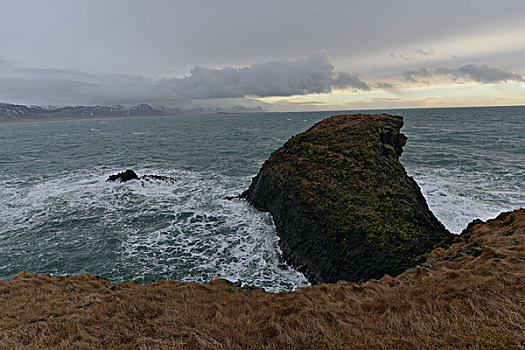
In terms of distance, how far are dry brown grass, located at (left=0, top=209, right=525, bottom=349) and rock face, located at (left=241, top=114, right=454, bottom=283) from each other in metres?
2.06

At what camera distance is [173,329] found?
6.29 meters

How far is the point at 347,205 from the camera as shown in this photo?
45.2 feet

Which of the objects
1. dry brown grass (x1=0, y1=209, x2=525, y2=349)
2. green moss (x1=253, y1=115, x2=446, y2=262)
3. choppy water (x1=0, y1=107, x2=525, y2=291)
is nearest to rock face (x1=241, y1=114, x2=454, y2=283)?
green moss (x1=253, y1=115, x2=446, y2=262)

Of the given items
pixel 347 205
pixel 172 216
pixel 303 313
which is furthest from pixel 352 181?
pixel 172 216

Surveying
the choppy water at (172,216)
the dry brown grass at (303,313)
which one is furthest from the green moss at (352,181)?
the choppy water at (172,216)

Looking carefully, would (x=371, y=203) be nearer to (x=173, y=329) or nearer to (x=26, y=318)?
(x=173, y=329)

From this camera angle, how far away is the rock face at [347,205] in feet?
36.9

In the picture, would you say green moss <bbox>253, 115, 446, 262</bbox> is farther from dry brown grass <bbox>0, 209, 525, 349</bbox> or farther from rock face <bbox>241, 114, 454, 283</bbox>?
dry brown grass <bbox>0, 209, 525, 349</bbox>

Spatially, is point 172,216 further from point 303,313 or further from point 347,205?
point 303,313

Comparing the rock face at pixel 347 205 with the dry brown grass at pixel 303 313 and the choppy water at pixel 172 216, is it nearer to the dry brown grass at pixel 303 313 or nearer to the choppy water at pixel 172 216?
the choppy water at pixel 172 216

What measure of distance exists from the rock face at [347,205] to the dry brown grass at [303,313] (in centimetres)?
206

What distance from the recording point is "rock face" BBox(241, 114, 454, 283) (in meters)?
11.3

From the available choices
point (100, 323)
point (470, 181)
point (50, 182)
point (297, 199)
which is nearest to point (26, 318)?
point (100, 323)

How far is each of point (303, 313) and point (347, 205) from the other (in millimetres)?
8270
